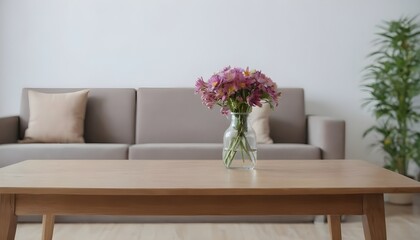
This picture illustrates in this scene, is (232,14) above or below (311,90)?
above

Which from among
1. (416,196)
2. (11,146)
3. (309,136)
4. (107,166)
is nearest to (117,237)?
(107,166)

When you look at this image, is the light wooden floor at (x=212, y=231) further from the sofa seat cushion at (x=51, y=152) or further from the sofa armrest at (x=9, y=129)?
the sofa armrest at (x=9, y=129)

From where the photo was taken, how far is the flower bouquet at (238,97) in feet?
4.46

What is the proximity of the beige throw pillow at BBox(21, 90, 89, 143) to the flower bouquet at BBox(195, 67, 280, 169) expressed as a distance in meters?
1.55

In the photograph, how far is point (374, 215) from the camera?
3.76 feet

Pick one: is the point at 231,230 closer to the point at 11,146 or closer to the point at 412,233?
the point at 412,233

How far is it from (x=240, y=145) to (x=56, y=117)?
169 cm

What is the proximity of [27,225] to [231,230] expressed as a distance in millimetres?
1154

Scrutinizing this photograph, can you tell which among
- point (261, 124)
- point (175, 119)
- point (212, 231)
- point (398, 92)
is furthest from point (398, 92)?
point (212, 231)

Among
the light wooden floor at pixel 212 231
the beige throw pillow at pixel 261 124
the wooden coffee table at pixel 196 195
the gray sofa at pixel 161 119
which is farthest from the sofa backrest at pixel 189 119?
the wooden coffee table at pixel 196 195

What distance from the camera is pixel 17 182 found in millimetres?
1127

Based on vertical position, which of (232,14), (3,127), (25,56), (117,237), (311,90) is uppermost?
(232,14)

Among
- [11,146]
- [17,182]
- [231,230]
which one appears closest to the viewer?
[17,182]

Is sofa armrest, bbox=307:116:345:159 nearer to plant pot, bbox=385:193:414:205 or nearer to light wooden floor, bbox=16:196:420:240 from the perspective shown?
light wooden floor, bbox=16:196:420:240
